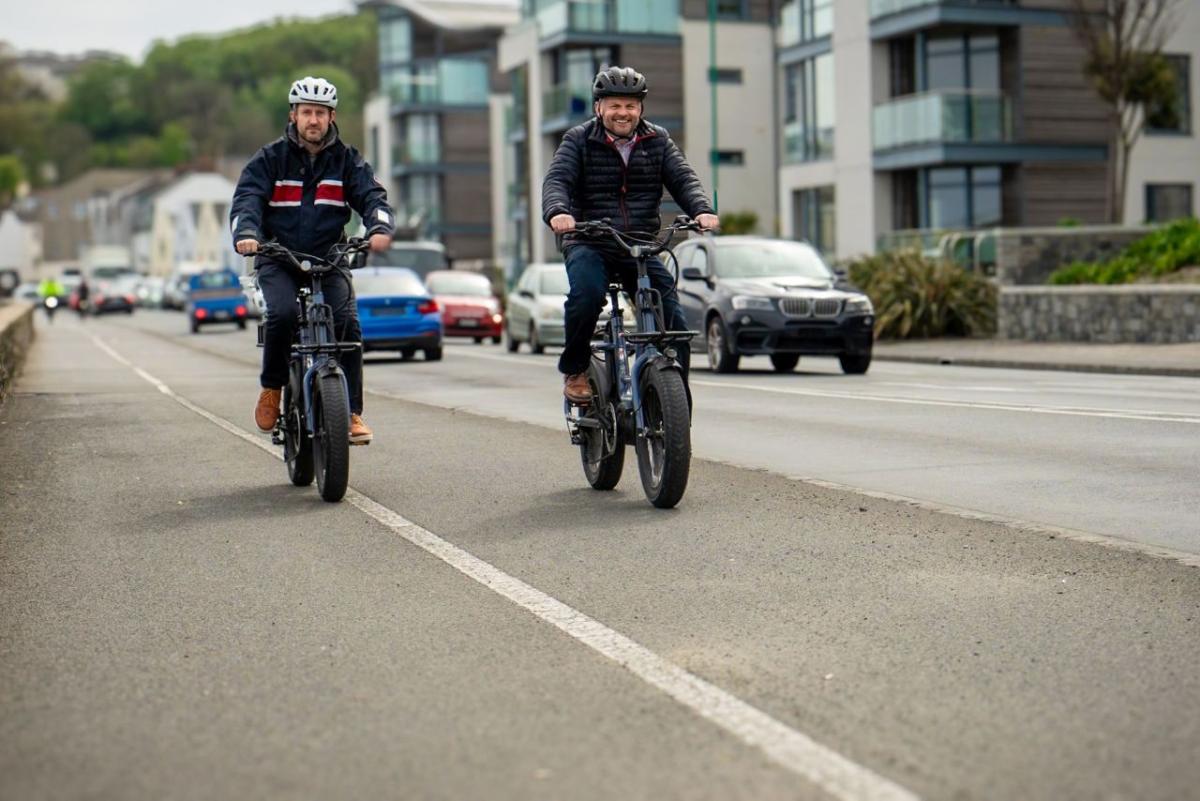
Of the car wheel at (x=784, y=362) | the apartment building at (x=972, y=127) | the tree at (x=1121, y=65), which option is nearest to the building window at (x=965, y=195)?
the apartment building at (x=972, y=127)

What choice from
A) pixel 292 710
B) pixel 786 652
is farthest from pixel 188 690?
pixel 786 652

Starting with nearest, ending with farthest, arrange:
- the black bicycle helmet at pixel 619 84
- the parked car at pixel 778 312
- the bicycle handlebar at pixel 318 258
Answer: the black bicycle helmet at pixel 619 84
the bicycle handlebar at pixel 318 258
the parked car at pixel 778 312

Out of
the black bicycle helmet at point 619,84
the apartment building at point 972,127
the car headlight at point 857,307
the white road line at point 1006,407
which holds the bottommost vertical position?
the white road line at point 1006,407

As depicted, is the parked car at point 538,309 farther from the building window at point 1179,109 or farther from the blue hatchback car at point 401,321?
the building window at point 1179,109

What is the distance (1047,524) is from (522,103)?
6042 centimetres

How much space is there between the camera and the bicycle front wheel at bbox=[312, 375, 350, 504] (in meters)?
8.98

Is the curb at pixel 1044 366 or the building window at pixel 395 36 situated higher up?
the building window at pixel 395 36

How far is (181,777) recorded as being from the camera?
4.18 m

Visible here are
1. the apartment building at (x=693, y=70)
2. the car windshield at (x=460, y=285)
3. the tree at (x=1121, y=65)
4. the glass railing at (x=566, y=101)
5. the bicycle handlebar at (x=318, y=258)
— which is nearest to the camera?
the bicycle handlebar at (x=318, y=258)

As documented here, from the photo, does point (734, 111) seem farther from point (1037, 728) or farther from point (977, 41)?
point (1037, 728)

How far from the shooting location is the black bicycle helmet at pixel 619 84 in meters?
8.78

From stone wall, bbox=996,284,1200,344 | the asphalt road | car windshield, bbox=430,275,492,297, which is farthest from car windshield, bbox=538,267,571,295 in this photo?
the asphalt road

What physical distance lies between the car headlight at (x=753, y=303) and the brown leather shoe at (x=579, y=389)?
507 inches

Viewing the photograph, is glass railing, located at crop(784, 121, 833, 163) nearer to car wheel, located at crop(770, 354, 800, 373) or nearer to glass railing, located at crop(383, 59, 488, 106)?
car wheel, located at crop(770, 354, 800, 373)
